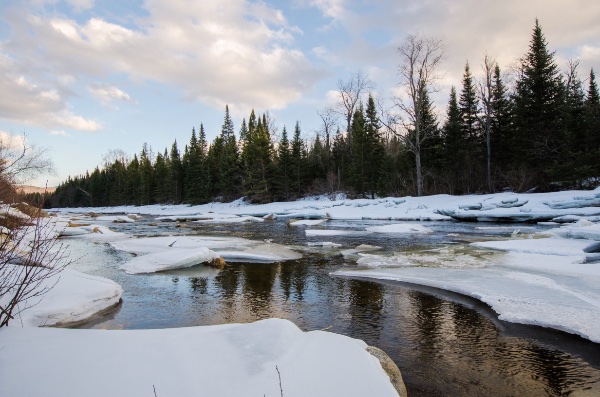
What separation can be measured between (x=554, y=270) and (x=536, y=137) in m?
22.7

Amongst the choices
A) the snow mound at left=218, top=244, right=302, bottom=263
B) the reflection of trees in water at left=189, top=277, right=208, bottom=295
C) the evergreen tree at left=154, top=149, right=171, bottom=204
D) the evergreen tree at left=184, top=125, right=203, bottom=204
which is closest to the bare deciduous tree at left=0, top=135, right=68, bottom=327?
the reflection of trees in water at left=189, top=277, right=208, bottom=295

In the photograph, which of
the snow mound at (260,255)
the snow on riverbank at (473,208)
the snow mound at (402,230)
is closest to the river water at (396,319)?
the snow mound at (260,255)

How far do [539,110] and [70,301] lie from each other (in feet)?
103

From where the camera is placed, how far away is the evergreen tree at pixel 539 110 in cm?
2550

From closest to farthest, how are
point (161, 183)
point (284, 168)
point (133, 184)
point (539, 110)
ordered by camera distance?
point (539, 110) < point (284, 168) < point (161, 183) < point (133, 184)

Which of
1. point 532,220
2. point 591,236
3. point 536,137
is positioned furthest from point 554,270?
point 536,137

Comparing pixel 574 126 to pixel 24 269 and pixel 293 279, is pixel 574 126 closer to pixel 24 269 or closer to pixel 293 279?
pixel 293 279

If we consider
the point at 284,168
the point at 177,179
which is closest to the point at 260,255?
the point at 284,168

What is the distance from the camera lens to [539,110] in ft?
87.0

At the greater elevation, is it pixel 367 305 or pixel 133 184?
pixel 133 184

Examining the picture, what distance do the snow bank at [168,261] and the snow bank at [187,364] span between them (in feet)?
20.1

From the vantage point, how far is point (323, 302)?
6.56m

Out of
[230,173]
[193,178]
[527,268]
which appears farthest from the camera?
[193,178]

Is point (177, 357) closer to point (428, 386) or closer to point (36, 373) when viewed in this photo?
point (36, 373)
